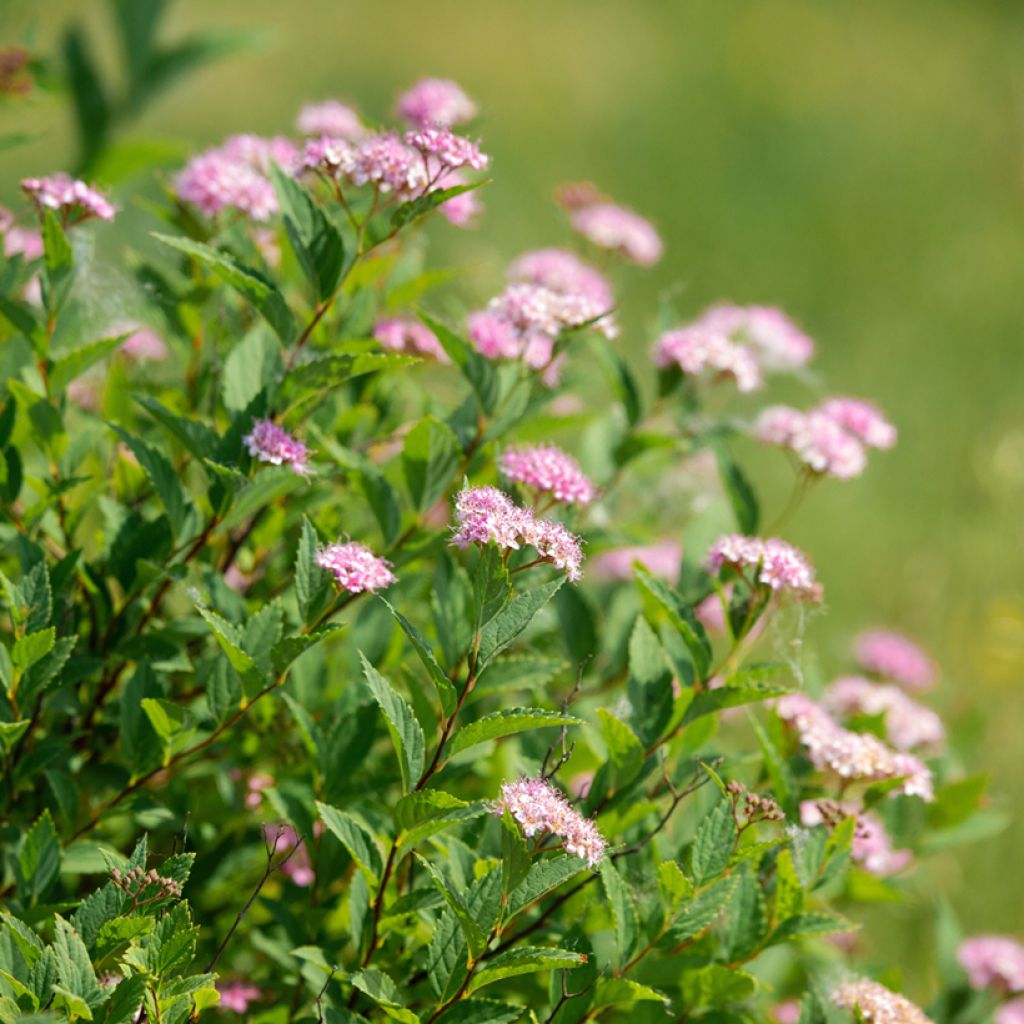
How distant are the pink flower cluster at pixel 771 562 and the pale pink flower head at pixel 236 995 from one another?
814 mm

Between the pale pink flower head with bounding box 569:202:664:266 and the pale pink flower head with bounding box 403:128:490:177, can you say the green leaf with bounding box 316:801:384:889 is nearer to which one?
the pale pink flower head with bounding box 403:128:490:177

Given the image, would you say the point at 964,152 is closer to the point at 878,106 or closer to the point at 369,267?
the point at 878,106

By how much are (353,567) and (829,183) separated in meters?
6.75

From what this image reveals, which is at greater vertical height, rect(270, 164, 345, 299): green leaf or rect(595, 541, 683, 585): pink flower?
rect(270, 164, 345, 299): green leaf

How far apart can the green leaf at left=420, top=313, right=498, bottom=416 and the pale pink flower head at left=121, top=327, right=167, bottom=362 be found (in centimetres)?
65

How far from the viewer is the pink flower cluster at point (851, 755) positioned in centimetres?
165

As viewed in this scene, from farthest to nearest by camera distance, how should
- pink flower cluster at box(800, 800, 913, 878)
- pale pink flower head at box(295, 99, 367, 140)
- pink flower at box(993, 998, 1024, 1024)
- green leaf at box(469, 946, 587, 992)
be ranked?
pink flower at box(993, 998, 1024, 1024) < pale pink flower head at box(295, 99, 367, 140) < pink flower cluster at box(800, 800, 913, 878) < green leaf at box(469, 946, 587, 992)

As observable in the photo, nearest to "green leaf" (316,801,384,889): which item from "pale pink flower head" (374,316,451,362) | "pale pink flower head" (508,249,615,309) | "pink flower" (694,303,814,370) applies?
"pale pink flower head" (374,316,451,362)

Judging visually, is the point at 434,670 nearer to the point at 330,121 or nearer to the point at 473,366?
the point at 473,366

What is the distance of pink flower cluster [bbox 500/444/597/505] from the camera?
1.57 m

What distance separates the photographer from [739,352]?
79.0 inches

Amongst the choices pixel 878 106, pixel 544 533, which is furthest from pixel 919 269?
pixel 544 533

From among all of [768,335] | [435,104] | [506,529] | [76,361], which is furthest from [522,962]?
[768,335]

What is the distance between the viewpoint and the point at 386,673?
182 centimetres
